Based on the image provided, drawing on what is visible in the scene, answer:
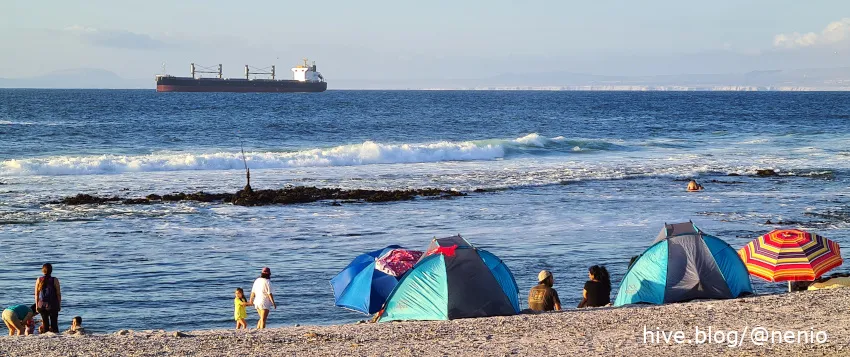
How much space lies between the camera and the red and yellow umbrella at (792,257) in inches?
491

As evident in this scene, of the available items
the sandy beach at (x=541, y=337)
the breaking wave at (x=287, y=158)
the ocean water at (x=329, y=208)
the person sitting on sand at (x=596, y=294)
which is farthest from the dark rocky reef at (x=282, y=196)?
the sandy beach at (x=541, y=337)

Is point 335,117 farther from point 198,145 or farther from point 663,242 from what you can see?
point 663,242

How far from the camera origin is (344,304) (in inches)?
475

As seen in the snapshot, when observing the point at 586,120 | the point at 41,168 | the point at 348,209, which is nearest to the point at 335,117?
the point at 586,120

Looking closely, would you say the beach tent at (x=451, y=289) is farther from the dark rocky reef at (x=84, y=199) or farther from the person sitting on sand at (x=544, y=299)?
the dark rocky reef at (x=84, y=199)

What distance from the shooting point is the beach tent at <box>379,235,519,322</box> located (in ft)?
35.8

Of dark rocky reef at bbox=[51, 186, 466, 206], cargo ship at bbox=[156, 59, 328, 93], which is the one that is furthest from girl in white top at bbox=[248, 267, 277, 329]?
cargo ship at bbox=[156, 59, 328, 93]

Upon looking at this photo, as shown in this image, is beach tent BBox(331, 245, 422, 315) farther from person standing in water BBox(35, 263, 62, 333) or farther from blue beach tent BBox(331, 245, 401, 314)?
person standing in water BBox(35, 263, 62, 333)

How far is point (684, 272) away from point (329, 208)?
1235cm

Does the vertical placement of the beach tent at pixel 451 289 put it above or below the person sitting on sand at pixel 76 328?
above

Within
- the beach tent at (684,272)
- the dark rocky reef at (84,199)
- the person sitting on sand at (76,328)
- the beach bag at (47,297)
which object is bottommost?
the dark rocky reef at (84,199)

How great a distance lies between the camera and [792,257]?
12562mm

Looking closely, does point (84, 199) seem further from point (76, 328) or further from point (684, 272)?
point (684, 272)

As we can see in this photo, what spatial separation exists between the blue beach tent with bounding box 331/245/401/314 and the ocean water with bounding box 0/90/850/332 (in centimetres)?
34
